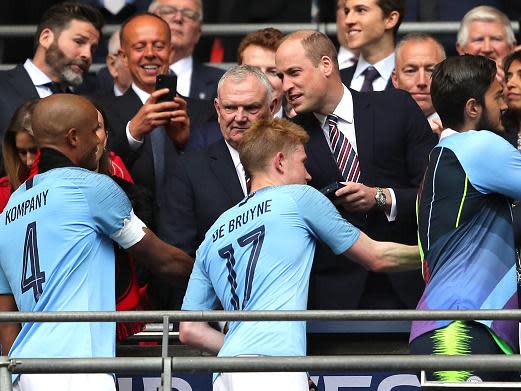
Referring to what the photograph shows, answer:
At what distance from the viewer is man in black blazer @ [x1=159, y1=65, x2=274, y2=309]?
8578 millimetres

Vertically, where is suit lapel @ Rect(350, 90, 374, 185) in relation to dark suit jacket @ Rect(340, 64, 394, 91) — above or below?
below

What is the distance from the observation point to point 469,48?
35.9ft

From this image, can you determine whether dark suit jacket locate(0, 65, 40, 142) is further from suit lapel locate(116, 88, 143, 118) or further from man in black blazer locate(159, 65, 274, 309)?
man in black blazer locate(159, 65, 274, 309)

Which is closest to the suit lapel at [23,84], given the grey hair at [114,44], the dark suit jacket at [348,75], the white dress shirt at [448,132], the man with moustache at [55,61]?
the man with moustache at [55,61]

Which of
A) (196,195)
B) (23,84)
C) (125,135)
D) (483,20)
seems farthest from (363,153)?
(23,84)

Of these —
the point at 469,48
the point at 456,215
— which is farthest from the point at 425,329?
the point at 469,48

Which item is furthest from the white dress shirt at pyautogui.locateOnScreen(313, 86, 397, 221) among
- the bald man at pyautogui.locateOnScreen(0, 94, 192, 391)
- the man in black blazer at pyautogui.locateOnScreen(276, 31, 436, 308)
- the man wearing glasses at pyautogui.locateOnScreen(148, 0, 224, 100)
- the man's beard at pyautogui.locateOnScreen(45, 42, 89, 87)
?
the man wearing glasses at pyautogui.locateOnScreen(148, 0, 224, 100)

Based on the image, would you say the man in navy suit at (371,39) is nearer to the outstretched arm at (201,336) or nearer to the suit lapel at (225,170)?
the suit lapel at (225,170)

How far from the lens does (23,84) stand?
412 inches

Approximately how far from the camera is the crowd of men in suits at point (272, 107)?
8562 mm

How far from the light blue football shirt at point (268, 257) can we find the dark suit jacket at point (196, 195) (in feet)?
3.62

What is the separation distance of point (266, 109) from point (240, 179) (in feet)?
1.59

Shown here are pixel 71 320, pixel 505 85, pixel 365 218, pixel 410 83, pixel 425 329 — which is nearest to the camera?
pixel 71 320

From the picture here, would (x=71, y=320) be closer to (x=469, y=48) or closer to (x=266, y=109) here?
(x=266, y=109)
